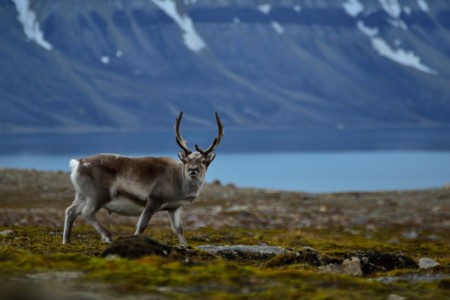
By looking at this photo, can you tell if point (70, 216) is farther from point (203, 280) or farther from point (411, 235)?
point (411, 235)

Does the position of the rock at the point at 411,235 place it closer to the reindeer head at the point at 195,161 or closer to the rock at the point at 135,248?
the reindeer head at the point at 195,161

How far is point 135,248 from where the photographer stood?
11.9 m

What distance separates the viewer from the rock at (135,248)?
1180 cm

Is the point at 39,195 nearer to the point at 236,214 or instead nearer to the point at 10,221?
the point at 236,214

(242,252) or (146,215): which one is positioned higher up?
(146,215)

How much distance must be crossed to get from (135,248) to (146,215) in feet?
20.4

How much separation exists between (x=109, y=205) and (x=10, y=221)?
13.0 m

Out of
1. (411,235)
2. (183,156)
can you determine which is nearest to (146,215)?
(183,156)

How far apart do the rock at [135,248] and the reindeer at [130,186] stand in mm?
5870

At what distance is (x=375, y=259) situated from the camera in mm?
14305

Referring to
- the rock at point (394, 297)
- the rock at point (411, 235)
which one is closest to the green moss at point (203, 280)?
the rock at point (394, 297)

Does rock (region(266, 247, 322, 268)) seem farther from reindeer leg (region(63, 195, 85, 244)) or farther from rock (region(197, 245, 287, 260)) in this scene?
reindeer leg (region(63, 195, 85, 244))

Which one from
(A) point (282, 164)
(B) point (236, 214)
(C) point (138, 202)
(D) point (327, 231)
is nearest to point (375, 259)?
(C) point (138, 202)

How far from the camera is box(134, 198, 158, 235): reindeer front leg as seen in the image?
18.0 metres
